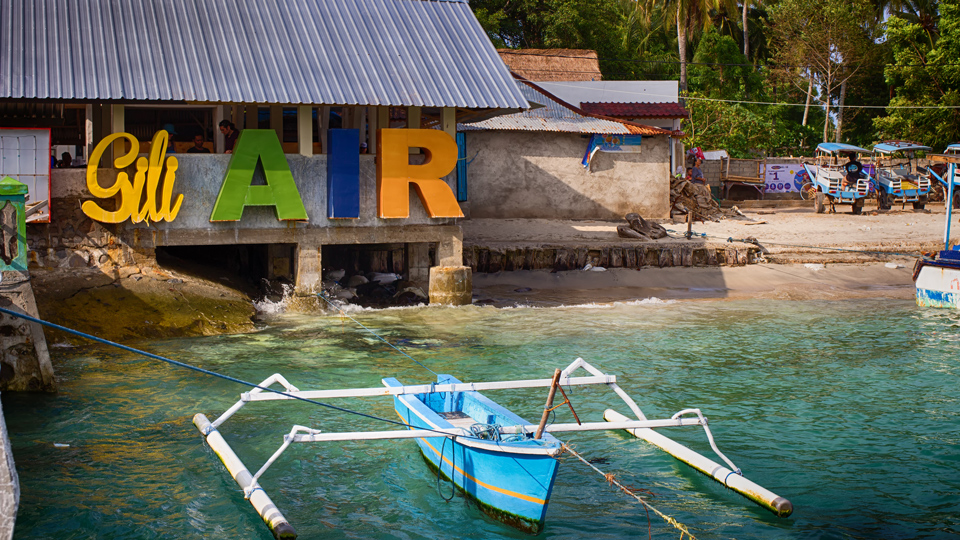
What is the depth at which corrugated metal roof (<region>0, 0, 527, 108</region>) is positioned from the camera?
14.5m

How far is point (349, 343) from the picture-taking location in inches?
565

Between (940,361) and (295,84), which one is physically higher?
Result: (295,84)

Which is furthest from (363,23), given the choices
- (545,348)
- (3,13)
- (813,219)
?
(813,219)

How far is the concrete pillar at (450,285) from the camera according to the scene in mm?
17312

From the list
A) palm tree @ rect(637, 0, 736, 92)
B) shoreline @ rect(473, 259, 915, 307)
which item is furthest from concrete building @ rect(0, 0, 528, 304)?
palm tree @ rect(637, 0, 736, 92)

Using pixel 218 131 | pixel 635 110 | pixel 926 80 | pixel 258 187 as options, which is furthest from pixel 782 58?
pixel 258 187

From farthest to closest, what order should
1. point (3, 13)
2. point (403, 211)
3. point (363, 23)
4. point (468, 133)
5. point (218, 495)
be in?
point (468, 133)
point (363, 23)
point (403, 211)
point (3, 13)
point (218, 495)

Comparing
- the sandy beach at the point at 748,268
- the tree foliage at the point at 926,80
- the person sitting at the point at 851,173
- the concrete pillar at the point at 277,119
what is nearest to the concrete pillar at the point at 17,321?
the concrete pillar at the point at 277,119

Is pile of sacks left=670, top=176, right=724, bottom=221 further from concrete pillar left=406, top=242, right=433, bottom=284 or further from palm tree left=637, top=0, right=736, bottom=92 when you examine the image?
palm tree left=637, top=0, right=736, bottom=92

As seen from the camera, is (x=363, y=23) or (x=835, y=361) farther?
(x=363, y=23)

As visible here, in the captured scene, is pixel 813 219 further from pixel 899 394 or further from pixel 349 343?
pixel 349 343

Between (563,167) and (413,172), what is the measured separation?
1025cm

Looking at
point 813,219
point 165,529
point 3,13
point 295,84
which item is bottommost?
point 165,529

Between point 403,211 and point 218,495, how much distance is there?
910 centimetres
